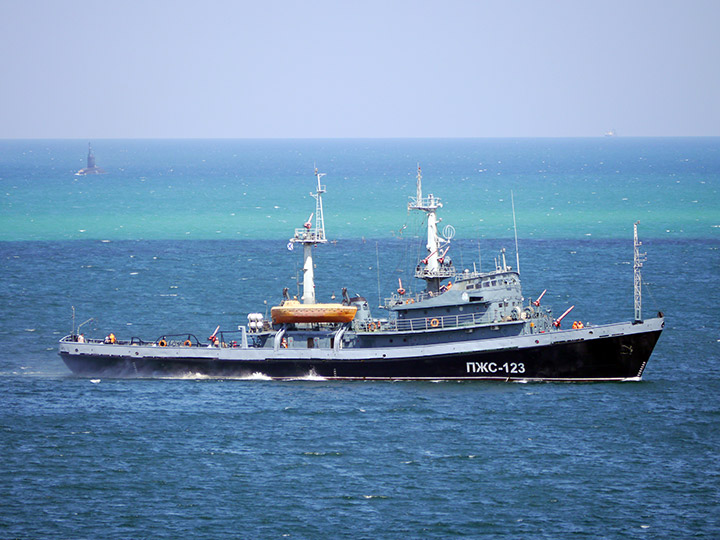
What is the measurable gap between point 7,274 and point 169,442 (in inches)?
2519

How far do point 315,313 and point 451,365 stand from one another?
10.4m

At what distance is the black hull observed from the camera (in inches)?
3073

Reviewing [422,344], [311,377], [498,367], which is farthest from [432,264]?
[311,377]

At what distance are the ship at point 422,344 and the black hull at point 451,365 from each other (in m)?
0.07

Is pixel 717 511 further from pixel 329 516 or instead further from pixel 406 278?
pixel 406 278

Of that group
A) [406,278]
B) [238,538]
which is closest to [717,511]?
[238,538]

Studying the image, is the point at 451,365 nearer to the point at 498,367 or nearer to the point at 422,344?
the point at 422,344

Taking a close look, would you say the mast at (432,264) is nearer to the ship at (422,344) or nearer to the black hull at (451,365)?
the ship at (422,344)

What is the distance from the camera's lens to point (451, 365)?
79562 mm

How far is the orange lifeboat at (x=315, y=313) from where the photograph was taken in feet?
267

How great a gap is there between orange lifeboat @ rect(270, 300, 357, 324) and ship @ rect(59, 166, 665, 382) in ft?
0.23

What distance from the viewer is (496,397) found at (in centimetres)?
7569

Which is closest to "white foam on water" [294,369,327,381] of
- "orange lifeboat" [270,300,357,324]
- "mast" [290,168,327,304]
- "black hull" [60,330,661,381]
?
"black hull" [60,330,661,381]

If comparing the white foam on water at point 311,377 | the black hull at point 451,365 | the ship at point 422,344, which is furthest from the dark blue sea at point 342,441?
the ship at point 422,344
